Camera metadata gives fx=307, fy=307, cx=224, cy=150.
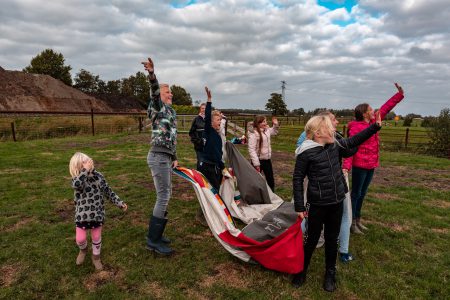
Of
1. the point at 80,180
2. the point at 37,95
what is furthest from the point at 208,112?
the point at 37,95

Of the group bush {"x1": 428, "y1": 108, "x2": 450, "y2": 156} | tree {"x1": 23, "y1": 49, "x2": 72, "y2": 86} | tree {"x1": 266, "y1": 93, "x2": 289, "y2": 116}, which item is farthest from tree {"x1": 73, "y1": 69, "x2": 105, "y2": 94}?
bush {"x1": 428, "y1": 108, "x2": 450, "y2": 156}

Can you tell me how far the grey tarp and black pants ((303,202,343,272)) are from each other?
2398 millimetres

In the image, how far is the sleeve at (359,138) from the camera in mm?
3480

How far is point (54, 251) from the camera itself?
14.2 ft

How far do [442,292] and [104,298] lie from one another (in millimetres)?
3837

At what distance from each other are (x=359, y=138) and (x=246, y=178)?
2.77 m

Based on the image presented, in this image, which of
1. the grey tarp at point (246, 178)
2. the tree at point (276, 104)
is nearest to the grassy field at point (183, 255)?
the grey tarp at point (246, 178)

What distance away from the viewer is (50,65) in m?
65.9

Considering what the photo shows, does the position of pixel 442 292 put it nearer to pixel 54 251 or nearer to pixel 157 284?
pixel 157 284

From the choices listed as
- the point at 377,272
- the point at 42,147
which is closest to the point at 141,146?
the point at 42,147

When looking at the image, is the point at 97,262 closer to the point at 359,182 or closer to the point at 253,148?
the point at 253,148

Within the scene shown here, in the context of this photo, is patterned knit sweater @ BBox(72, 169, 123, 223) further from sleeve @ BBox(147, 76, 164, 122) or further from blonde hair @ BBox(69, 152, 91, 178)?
sleeve @ BBox(147, 76, 164, 122)

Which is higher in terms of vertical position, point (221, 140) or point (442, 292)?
point (221, 140)

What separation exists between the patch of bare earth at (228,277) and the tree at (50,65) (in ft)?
245
